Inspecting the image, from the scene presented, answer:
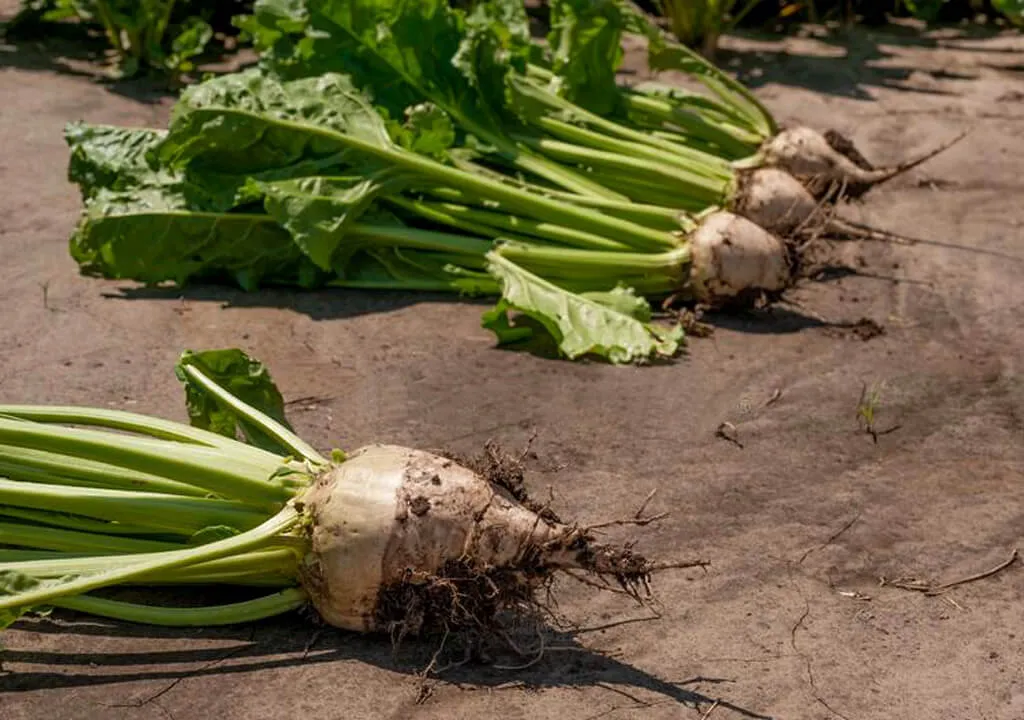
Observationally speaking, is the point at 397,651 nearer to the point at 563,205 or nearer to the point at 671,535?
the point at 671,535

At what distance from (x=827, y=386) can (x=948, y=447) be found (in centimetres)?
55

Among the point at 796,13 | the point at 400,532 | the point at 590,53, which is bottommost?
the point at 796,13

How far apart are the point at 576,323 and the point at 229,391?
170 centimetres

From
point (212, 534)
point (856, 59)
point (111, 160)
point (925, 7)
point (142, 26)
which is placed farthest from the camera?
point (925, 7)

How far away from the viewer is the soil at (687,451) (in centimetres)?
361

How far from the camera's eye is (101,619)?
386cm

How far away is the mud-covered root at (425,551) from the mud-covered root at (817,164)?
3.55m

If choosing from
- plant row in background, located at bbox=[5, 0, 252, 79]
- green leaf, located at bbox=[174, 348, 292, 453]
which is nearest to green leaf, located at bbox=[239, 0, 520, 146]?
green leaf, located at bbox=[174, 348, 292, 453]

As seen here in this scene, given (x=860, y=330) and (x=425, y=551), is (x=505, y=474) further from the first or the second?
(x=860, y=330)

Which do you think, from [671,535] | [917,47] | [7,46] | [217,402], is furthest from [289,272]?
[917,47]

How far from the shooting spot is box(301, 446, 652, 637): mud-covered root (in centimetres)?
366

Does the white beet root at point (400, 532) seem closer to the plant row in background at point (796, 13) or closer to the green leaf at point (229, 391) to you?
the green leaf at point (229, 391)

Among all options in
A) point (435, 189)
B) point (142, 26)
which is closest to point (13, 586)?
point (435, 189)

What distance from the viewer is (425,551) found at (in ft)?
12.1
